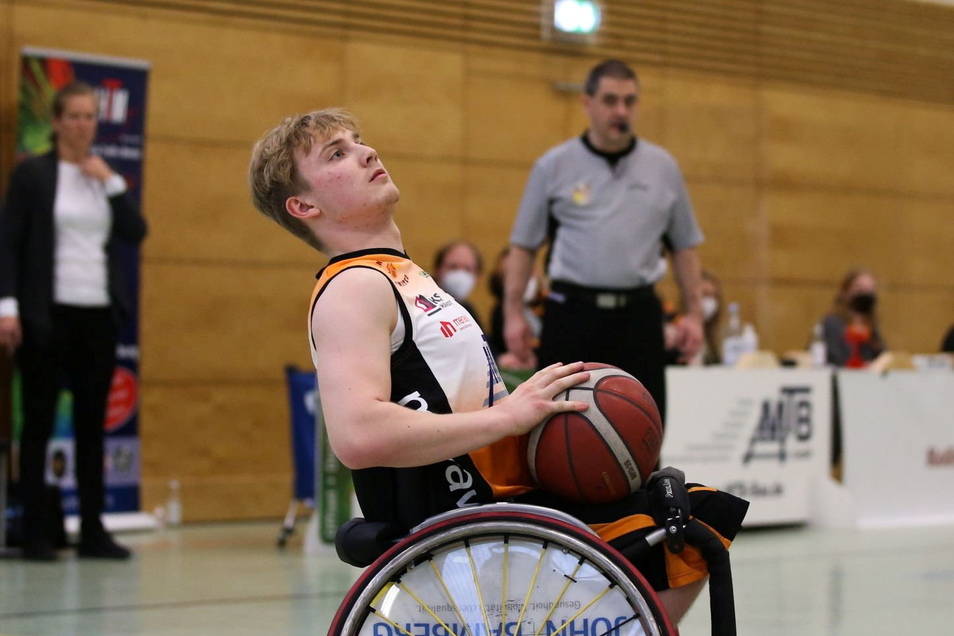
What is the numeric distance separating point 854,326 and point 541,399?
631 centimetres

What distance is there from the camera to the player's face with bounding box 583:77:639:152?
448cm

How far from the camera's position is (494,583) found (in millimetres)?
2121

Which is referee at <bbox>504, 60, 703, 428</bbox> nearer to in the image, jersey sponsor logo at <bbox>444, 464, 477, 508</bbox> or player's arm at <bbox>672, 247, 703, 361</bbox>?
player's arm at <bbox>672, 247, 703, 361</bbox>

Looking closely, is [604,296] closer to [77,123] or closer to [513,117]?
[77,123]

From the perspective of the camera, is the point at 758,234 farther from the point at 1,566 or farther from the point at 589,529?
the point at 589,529

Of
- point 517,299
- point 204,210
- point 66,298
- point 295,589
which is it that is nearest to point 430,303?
point 517,299

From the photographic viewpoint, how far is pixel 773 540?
6301 millimetres

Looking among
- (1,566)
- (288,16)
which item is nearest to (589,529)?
(1,566)

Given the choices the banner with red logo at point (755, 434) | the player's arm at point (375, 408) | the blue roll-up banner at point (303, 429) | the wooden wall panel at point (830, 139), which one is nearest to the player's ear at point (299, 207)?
the player's arm at point (375, 408)

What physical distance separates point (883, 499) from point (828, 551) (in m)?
1.40

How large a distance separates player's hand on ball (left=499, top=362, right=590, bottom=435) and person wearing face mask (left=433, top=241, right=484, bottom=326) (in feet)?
14.3

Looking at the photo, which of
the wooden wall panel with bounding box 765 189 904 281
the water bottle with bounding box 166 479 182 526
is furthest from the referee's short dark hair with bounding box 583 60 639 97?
the wooden wall panel with bounding box 765 189 904 281

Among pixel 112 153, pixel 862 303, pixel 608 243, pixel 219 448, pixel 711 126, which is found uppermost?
pixel 711 126

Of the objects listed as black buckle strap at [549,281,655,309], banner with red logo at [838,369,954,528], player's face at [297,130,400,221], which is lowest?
banner with red logo at [838,369,954,528]
